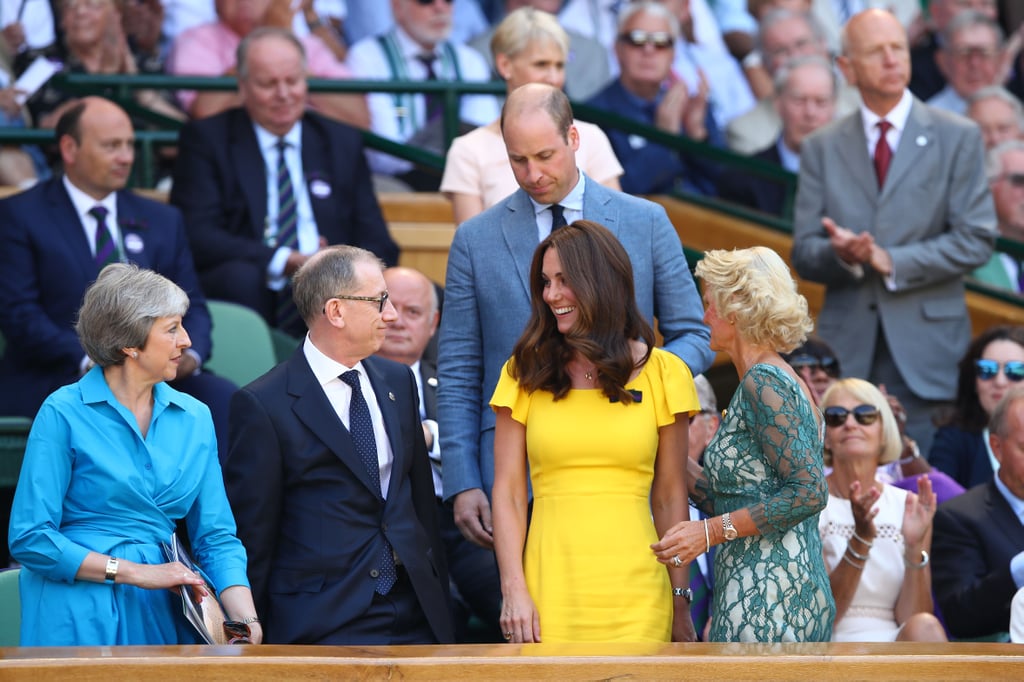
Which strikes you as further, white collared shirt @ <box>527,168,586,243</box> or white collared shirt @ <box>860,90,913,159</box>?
white collared shirt @ <box>860,90,913,159</box>

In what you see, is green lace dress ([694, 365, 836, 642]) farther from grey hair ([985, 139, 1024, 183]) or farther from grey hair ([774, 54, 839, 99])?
grey hair ([774, 54, 839, 99])

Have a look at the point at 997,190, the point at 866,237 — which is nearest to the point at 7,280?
the point at 866,237

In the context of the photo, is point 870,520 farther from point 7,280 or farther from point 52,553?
point 7,280

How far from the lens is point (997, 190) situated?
8352 millimetres

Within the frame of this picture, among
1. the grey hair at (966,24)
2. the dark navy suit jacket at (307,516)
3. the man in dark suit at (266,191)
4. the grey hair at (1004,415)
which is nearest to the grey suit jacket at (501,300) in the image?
the dark navy suit jacket at (307,516)

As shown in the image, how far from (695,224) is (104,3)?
3101 millimetres

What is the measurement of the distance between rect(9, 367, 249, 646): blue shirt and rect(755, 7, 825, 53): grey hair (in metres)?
6.36

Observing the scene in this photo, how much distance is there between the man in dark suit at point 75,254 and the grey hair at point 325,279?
165cm

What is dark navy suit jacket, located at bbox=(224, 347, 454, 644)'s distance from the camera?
4.30 meters

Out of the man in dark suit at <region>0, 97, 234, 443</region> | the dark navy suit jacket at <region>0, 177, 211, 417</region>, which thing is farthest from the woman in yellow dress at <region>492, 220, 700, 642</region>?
the dark navy suit jacket at <region>0, 177, 211, 417</region>

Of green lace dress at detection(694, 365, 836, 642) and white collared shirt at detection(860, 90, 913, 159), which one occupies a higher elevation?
white collared shirt at detection(860, 90, 913, 159)

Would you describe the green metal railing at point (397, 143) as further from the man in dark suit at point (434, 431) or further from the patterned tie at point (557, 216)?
the patterned tie at point (557, 216)

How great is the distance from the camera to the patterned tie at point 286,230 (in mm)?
7039

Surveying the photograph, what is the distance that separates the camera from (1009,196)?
327 inches
